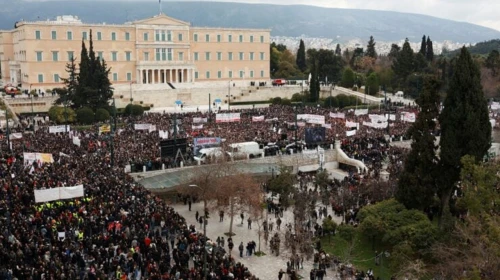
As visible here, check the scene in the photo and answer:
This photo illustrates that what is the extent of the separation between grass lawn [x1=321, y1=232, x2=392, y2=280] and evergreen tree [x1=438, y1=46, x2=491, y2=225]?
361 centimetres

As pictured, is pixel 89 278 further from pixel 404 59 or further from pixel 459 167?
pixel 404 59

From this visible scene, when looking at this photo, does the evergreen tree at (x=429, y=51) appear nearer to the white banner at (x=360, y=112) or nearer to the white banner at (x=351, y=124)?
the white banner at (x=360, y=112)

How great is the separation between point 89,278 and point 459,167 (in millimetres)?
16006

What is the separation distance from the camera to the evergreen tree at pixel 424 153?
2385 cm

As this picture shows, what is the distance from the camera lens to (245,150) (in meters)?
37.0

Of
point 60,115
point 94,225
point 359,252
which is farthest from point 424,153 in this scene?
point 60,115

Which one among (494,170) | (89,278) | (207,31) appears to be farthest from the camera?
(207,31)

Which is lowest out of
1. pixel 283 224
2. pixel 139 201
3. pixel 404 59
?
pixel 283 224

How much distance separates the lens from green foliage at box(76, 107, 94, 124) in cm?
4923

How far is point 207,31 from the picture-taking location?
265 ft

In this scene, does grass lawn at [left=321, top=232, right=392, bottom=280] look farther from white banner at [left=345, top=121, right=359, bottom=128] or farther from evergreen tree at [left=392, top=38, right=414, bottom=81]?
evergreen tree at [left=392, top=38, right=414, bottom=81]

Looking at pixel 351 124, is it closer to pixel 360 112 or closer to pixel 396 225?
pixel 360 112

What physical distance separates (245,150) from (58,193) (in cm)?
1590

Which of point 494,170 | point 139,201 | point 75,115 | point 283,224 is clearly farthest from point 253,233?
point 75,115
